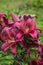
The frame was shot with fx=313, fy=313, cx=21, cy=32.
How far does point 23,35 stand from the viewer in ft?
6.14

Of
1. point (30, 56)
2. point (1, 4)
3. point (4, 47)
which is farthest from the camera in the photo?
point (1, 4)

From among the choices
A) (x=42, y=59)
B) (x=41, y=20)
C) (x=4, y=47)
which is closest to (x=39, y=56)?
(x=42, y=59)

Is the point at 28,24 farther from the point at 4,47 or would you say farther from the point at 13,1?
the point at 13,1

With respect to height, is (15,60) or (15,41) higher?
(15,41)

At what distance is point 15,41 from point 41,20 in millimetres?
3902

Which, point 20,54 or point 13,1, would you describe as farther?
point 13,1

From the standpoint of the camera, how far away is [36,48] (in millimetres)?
1996

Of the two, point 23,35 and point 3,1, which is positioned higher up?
point 23,35

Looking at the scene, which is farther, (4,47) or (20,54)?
(20,54)

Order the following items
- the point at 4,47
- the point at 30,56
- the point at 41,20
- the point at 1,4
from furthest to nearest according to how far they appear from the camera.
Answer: the point at 1,4 → the point at 41,20 → the point at 30,56 → the point at 4,47

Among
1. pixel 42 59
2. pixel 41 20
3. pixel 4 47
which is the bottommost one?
pixel 41 20

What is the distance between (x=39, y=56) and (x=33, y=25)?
0.24 meters

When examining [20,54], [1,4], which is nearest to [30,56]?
[20,54]

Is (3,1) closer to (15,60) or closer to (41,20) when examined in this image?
(41,20)
